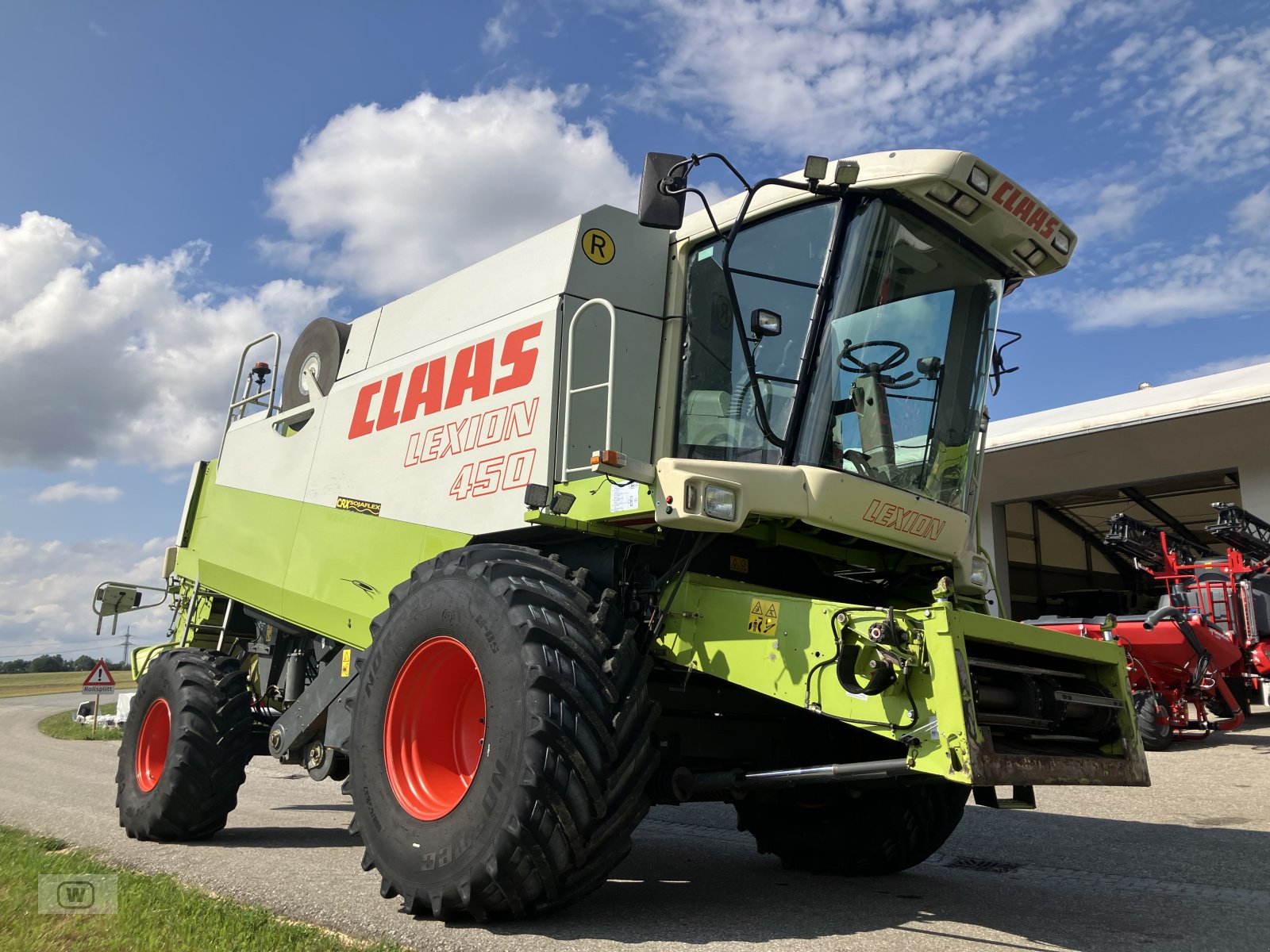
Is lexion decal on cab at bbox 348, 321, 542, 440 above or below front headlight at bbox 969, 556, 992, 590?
above

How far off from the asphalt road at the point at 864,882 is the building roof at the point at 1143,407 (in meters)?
7.37

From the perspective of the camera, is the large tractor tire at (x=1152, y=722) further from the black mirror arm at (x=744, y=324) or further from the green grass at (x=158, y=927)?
→ the green grass at (x=158, y=927)

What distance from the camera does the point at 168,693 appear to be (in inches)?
298

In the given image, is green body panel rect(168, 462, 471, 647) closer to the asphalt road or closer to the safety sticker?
the safety sticker

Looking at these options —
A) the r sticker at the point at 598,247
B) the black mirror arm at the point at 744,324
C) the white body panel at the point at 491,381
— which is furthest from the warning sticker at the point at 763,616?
the r sticker at the point at 598,247

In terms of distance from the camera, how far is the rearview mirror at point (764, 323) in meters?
4.97

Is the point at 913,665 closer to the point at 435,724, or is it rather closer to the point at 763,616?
the point at 763,616

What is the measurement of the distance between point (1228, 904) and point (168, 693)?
269 inches

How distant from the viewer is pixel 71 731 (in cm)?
2570

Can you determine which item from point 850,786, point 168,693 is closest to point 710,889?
point 850,786

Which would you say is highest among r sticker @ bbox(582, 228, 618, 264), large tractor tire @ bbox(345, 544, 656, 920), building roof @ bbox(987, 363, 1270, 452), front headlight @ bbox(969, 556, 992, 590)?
building roof @ bbox(987, 363, 1270, 452)

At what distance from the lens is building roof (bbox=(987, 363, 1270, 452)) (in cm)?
1580

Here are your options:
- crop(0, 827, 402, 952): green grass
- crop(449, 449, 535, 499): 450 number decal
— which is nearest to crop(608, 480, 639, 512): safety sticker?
crop(449, 449, 535, 499): 450 number decal

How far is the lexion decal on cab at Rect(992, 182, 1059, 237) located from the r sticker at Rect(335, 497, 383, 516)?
12.9ft
